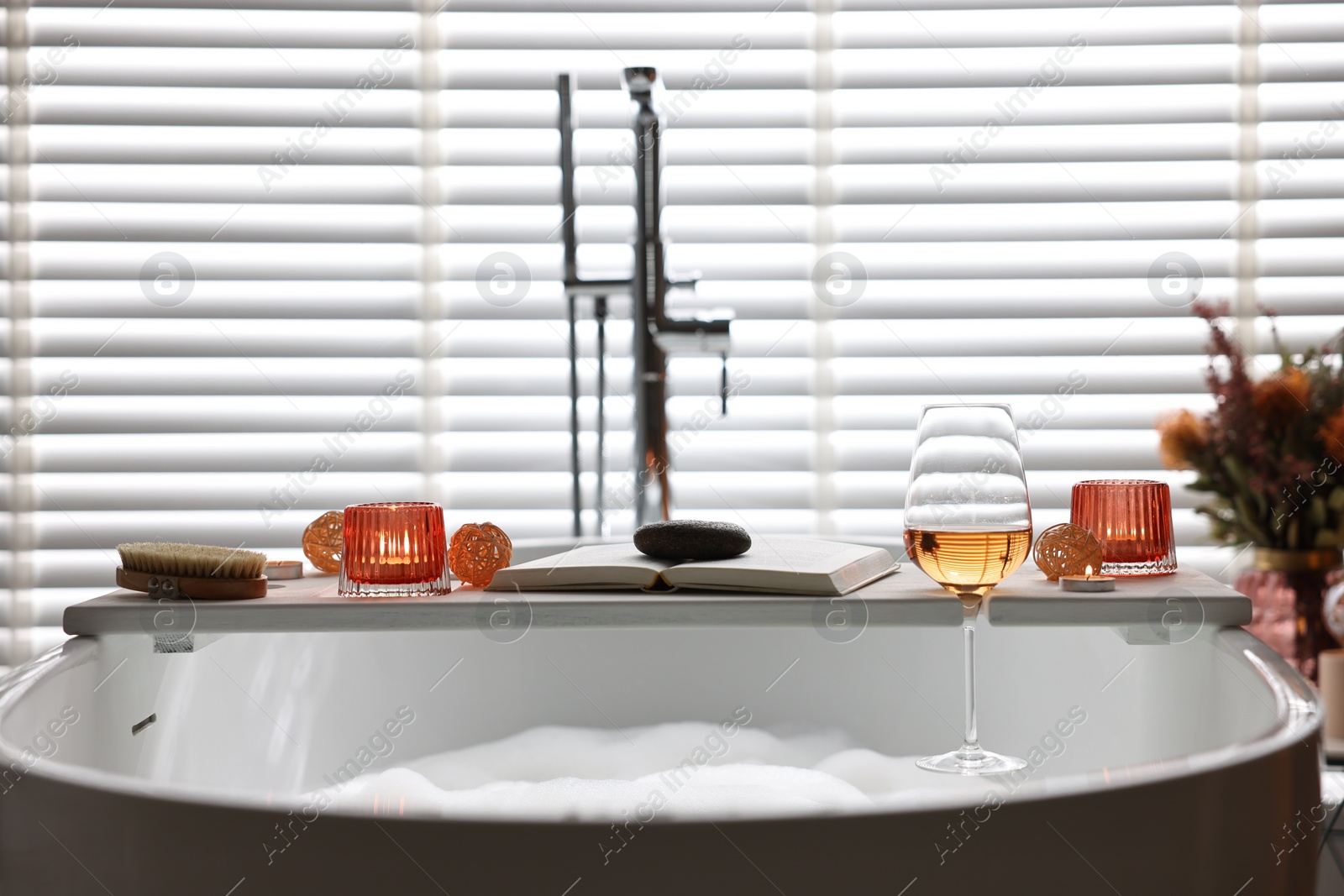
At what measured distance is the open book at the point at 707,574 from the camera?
813 mm

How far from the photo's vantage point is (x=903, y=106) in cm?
178

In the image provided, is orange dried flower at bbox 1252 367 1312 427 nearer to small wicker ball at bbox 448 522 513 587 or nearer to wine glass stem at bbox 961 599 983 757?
wine glass stem at bbox 961 599 983 757

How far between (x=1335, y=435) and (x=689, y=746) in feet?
2.70

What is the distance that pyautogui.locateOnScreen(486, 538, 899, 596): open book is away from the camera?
813mm

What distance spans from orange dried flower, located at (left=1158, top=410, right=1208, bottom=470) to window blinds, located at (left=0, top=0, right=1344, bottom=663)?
379mm

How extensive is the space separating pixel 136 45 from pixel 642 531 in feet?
4.73

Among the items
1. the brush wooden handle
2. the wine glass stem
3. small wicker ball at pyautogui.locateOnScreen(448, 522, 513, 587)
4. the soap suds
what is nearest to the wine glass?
the wine glass stem

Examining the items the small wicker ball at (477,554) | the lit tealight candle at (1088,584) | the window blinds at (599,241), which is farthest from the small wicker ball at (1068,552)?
the window blinds at (599,241)

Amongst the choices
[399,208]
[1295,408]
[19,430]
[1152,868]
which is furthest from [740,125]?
[1152,868]

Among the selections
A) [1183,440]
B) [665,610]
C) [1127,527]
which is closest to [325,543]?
[665,610]

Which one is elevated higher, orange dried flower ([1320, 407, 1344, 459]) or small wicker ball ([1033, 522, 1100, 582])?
orange dried flower ([1320, 407, 1344, 459])

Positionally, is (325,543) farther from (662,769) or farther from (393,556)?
(662,769)

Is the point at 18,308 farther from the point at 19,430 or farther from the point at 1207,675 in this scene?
the point at 1207,675

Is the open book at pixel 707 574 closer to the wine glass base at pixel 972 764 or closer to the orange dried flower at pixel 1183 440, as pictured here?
the wine glass base at pixel 972 764
